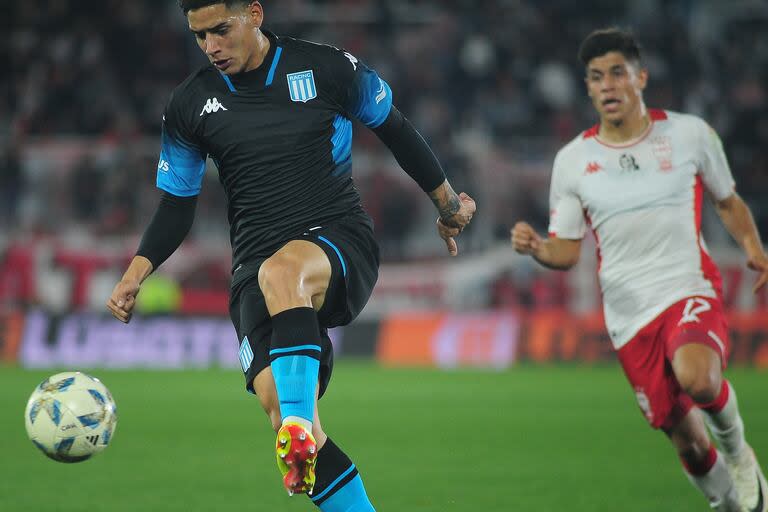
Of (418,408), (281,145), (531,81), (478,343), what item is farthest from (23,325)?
(281,145)

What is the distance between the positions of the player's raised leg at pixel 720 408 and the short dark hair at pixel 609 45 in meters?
1.47

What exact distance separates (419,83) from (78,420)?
14.7m

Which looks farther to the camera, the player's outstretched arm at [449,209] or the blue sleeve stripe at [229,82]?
the player's outstretched arm at [449,209]

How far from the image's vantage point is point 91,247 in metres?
16.8

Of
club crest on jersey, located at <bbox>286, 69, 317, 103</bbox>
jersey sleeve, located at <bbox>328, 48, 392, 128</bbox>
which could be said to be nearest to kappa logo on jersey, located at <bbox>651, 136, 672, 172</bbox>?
A: jersey sleeve, located at <bbox>328, 48, 392, 128</bbox>

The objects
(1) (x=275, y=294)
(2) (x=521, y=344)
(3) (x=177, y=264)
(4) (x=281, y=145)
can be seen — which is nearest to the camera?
(1) (x=275, y=294)

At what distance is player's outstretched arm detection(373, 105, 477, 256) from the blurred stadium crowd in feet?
38.0

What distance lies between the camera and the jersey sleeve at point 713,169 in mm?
5516

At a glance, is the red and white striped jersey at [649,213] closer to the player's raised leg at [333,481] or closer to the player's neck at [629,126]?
the player's neck at [629,126]

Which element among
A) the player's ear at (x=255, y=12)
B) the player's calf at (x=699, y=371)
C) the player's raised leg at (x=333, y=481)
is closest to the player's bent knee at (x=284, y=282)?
the player's raised leg at (x=333, y=481)

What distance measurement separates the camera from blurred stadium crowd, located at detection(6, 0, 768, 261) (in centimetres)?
1689

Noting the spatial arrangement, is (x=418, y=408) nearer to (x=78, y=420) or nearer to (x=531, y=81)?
(x=78, y=420)


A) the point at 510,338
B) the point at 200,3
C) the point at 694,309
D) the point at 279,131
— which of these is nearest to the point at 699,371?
the point at 694,309

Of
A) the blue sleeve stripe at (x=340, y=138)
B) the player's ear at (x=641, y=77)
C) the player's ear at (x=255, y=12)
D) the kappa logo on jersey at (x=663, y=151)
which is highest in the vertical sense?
the player's ear at (x=255, y=12)
